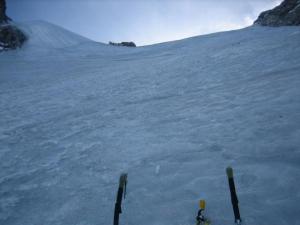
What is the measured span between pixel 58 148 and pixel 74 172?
140 centimetres

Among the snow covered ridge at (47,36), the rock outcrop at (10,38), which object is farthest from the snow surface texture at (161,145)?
the snow covered ridge at (47,36)

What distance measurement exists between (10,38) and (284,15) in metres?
22.7

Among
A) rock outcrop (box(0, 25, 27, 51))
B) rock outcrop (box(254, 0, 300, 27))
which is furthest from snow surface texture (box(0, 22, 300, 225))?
rock outcrop (box(0, 25, 27, 51))

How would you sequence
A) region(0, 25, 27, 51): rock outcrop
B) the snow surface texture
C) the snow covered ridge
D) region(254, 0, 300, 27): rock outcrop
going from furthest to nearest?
the snow covered ridge, region(0, 25, 27, 51): rock outcrop, region(254, 0, 300, 27): rock outcrop, the snow surface texture

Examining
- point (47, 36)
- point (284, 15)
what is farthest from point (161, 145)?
point (47, 36)

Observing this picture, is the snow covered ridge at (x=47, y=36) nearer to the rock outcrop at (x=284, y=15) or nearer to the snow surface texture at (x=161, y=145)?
the snow surface texture at (x=161, y=145)

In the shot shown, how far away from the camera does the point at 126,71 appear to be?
1416 centimetres

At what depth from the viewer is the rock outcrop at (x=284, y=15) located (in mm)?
16938

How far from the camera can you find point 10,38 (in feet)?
74.0

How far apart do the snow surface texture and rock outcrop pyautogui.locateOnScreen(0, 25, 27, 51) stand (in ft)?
41.0

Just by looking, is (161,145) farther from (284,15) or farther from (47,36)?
(47,36)

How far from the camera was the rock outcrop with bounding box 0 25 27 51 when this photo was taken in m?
22.0

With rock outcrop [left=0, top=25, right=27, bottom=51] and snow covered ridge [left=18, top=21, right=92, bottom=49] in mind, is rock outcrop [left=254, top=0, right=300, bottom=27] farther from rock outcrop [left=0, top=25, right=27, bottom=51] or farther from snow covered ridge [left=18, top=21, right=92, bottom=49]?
rock outcrop [left=0, top=25, right=27, bottom=51]

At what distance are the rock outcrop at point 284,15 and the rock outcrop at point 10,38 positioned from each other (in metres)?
21.0
